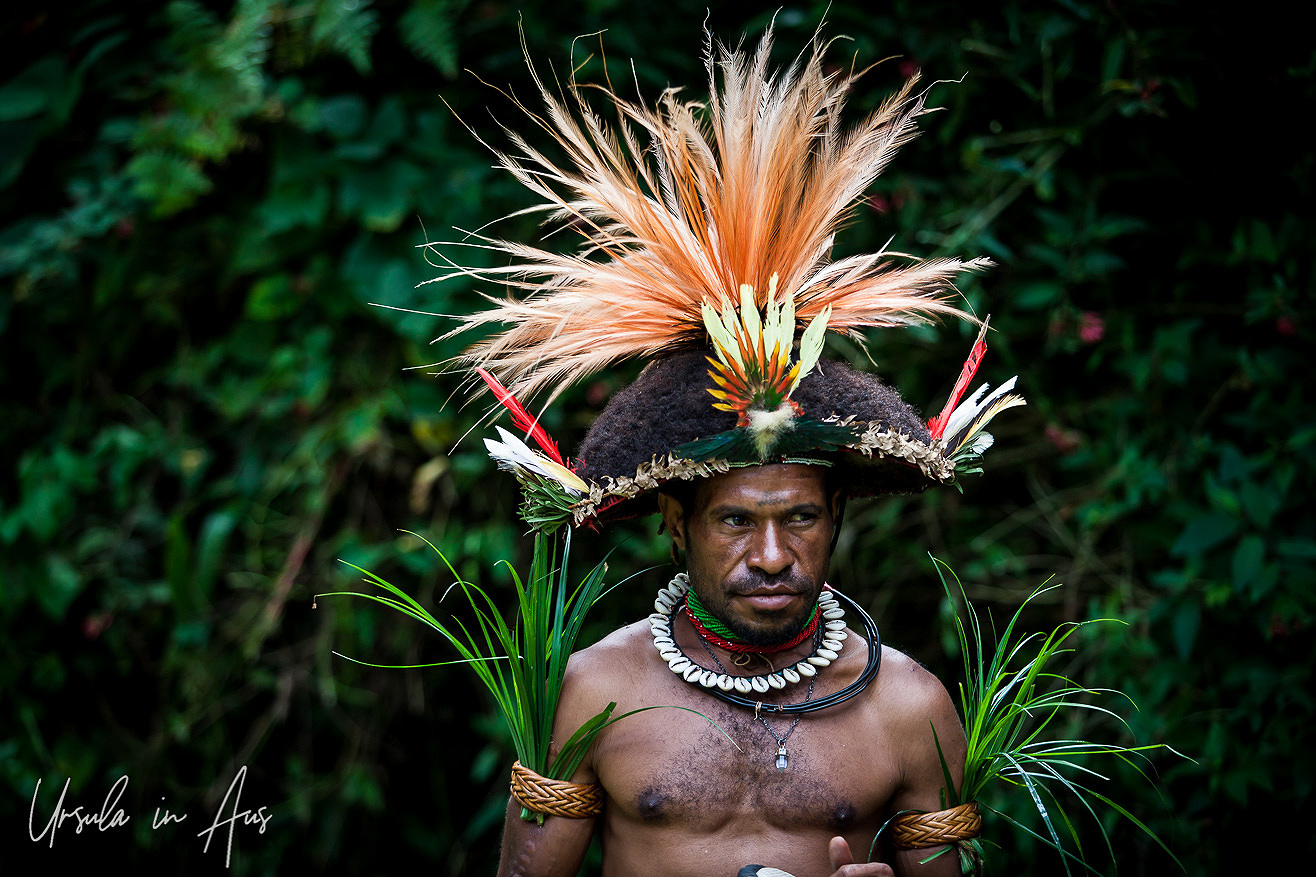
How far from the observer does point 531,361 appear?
169cm

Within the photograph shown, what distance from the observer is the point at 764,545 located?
5.11ft

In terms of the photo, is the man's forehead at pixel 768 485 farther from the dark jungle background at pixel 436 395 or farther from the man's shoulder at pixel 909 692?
the dark jungle background at pixel 436 395

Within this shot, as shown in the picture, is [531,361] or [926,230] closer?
[531,361]

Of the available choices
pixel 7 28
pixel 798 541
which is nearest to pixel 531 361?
pixel 798 541

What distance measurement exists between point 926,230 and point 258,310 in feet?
6.58

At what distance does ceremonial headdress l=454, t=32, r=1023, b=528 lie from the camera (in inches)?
59.1

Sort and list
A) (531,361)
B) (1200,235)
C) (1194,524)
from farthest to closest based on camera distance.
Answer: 1. (1200,235)
2. (1194,524)
3. (531,361)

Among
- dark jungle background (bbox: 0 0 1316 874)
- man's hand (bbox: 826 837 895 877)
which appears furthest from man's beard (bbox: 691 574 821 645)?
dark jungle background (bbox: 0 0 1316 874)

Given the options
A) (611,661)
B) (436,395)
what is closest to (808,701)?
(611,661)

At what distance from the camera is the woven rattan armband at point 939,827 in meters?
1.63

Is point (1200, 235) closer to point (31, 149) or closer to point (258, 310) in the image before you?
point (258, 310)

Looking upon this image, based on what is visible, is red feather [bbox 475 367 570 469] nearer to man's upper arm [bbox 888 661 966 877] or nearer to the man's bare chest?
the man's bare chest

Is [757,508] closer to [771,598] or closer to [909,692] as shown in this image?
[771,598]
